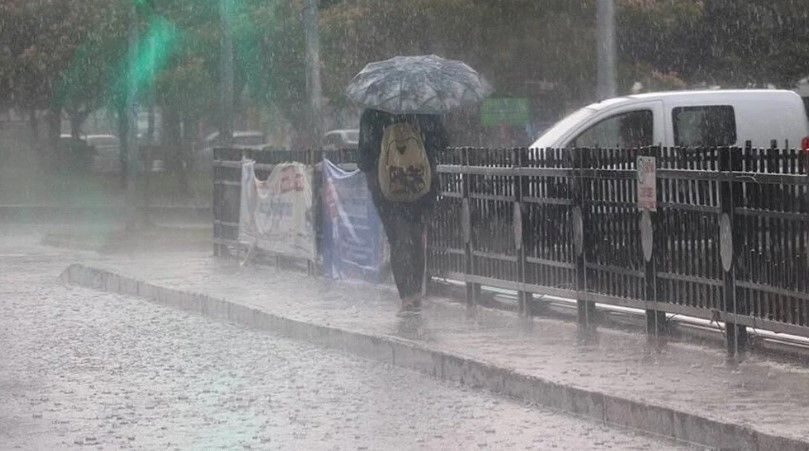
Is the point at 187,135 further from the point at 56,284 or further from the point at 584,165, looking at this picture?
the point at 584,165

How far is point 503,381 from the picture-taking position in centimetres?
999

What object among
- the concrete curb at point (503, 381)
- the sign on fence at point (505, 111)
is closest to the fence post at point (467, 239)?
the concrete curb at point (503, 381)

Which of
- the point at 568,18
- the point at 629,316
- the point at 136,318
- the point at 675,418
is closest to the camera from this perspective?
the point at 675,418

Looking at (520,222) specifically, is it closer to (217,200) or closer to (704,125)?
(704,125)

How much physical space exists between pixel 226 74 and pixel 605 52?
12.5 m

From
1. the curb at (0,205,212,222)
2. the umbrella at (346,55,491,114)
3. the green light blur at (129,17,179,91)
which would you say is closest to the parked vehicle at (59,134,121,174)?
the green light blur at (129,17,179,91)

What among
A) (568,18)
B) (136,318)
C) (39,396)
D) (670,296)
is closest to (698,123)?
(670,296)

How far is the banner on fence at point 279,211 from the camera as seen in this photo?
56.5 ft

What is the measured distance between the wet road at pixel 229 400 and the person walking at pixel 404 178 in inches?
49.9

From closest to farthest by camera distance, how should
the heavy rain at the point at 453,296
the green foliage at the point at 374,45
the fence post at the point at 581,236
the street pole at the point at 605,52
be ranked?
the heavy rain at the point at 453,296 < the fence post at the point at 581,236 < the street pole at the point at 605,52 < the green foliage at the point at 374,45

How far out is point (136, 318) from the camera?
14844 millimetres

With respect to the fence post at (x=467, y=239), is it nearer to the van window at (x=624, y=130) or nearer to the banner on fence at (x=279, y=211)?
the van window at (x=624, y=130)

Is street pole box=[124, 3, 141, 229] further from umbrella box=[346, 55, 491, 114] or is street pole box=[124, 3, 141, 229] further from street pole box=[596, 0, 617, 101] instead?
umbrella box=[346, 55, 491, 114]

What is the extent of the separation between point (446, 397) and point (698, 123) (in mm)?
5793
